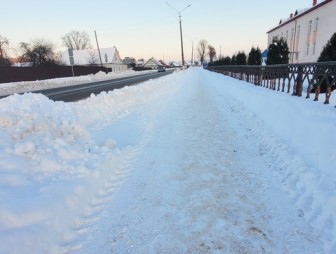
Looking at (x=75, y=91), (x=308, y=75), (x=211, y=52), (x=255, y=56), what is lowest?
(x=75, y=91)

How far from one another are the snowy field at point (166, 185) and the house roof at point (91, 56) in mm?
73228

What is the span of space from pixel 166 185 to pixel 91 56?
7975 cm

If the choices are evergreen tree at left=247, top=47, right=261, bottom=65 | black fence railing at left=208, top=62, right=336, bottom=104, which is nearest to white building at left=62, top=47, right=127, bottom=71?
evergreen tree at left=247, top=47, right=261, bottom=65

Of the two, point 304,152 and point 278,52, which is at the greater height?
point 278,52

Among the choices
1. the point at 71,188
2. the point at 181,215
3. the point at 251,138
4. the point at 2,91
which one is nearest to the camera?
the point at 181,215

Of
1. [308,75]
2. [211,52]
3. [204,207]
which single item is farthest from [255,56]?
[211,52]

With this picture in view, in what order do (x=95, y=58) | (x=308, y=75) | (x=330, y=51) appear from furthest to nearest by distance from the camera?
(x=95, y=58) → (x=330, y=51) → (x=308, y=75)

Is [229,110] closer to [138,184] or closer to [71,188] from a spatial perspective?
[138,184]

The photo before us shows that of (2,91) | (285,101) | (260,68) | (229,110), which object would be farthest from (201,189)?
(2,91)

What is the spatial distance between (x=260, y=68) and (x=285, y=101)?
799cm

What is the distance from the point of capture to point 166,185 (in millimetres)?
4094

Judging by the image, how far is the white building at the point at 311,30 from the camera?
34312 mm

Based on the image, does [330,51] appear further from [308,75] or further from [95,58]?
[95,58]

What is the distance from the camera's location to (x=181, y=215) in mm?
A: 3287
